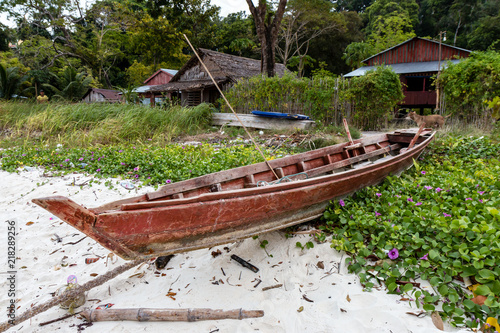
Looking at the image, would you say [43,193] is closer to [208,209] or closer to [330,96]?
[208,209]

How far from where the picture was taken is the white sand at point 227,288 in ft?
7.23

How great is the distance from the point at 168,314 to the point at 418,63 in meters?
22.1

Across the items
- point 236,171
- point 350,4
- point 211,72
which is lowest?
point 236,171

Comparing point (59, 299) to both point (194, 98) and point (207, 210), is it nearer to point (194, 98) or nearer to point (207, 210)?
point (207, 210)

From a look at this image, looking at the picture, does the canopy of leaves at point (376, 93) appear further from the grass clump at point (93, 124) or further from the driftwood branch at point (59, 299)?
Result: the driftwood branch at point (59, 299)

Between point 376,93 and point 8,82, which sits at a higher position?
point 8,82

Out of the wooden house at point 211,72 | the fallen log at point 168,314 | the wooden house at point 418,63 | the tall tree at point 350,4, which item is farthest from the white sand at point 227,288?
the tall tree at point 350,4

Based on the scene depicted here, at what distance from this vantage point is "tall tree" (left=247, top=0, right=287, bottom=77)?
11.6m

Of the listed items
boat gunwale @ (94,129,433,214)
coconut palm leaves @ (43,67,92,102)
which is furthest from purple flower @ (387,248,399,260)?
coconut palm leaves @ (43,67,92,102)

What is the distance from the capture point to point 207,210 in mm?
2152

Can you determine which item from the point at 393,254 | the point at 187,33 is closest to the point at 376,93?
the point at 393,254

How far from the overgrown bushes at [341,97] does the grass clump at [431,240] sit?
588 cm

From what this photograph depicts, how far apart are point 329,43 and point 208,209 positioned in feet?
106

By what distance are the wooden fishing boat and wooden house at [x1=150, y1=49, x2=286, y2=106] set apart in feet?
42.1
